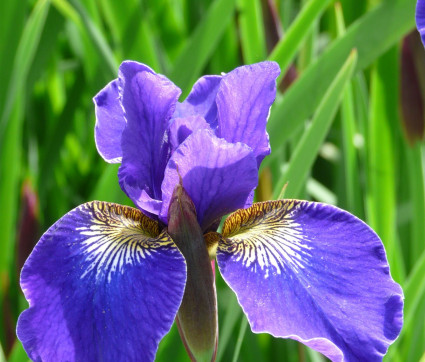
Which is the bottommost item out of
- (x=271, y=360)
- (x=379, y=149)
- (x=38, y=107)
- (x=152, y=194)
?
(x=271, y=360)

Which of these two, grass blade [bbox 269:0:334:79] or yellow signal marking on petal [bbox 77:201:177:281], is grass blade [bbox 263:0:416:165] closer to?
grass blade [bbox 269:0:334:79]

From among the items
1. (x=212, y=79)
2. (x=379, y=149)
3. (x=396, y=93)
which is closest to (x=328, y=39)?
(x=396, y=93)

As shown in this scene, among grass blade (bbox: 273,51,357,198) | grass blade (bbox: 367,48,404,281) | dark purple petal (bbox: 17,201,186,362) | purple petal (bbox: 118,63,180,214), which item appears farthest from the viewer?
grass blade (bbox: 367,48,404,281)

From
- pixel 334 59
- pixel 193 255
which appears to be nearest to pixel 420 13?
pixel 193 255

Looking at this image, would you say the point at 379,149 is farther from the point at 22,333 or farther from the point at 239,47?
the point at 22,333

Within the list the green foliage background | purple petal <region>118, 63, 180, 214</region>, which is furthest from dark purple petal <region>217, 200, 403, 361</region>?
the green foliage background

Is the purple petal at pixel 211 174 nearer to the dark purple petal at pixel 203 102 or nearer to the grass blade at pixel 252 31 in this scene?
the dark purple petal at pixel 203 102
